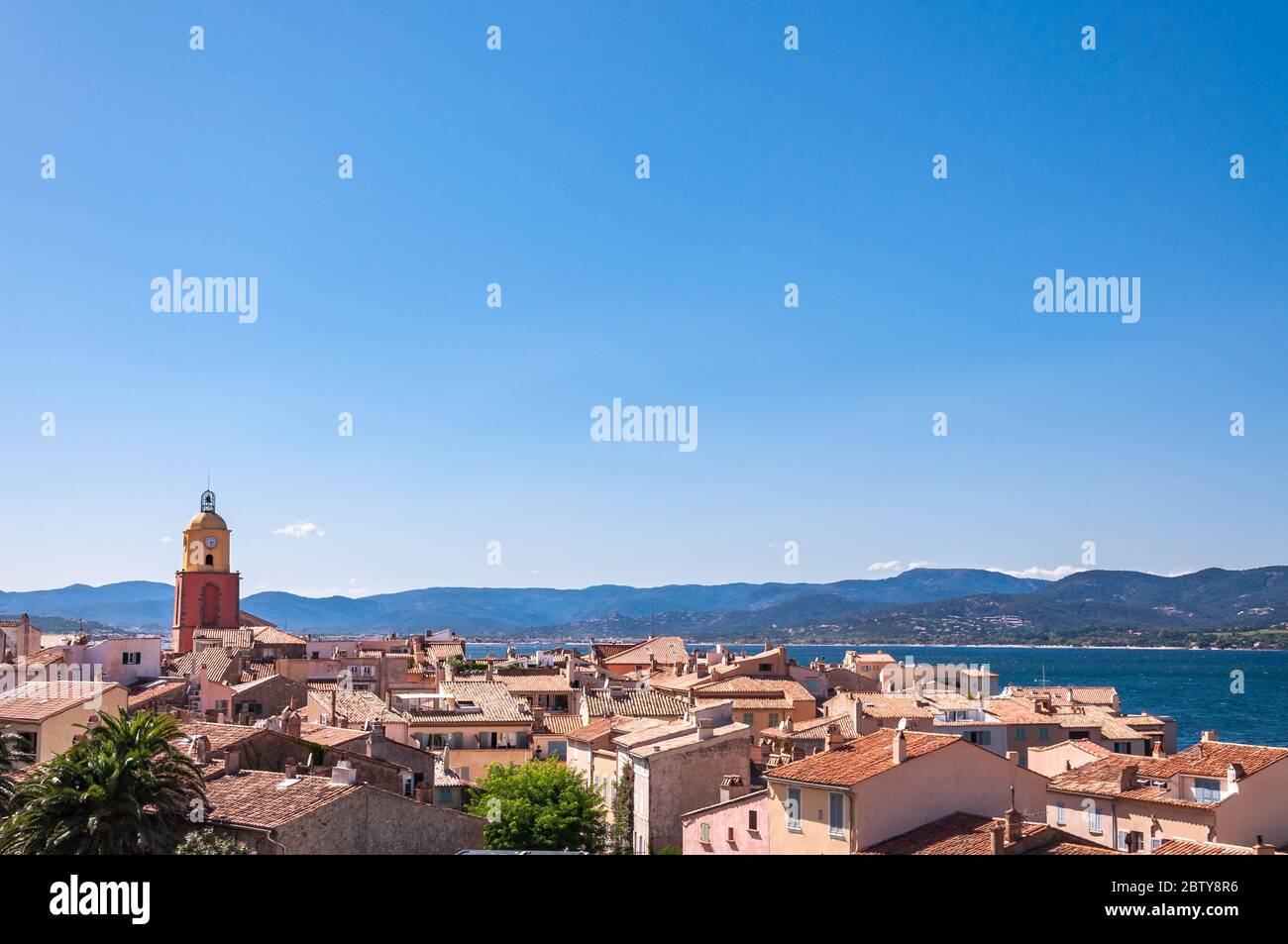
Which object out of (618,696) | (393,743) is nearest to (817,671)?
(618,696)

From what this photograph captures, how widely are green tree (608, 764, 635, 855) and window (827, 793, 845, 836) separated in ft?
60.6

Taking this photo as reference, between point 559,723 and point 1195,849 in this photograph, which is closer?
point 1195,849

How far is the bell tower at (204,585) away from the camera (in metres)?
133

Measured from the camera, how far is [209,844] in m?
30.6

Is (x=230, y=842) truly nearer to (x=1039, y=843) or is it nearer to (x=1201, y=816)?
(x=1039, y=843)

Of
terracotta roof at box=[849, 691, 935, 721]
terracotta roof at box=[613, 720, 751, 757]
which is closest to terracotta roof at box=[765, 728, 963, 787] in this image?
terracotta roof at box=[613, 720, 751, 757]

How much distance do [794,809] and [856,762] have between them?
2.37 metres

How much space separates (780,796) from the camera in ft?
128

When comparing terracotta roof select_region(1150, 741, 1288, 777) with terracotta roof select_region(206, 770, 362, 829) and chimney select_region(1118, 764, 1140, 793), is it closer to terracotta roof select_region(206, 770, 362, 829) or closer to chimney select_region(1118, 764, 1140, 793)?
chimney select_region(1118, 764, 1140, 793)

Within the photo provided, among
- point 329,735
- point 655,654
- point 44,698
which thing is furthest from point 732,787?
point 655,654

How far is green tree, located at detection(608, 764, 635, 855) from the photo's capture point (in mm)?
53219

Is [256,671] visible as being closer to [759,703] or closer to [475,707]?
[475,707]

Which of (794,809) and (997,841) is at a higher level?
(997,841)
